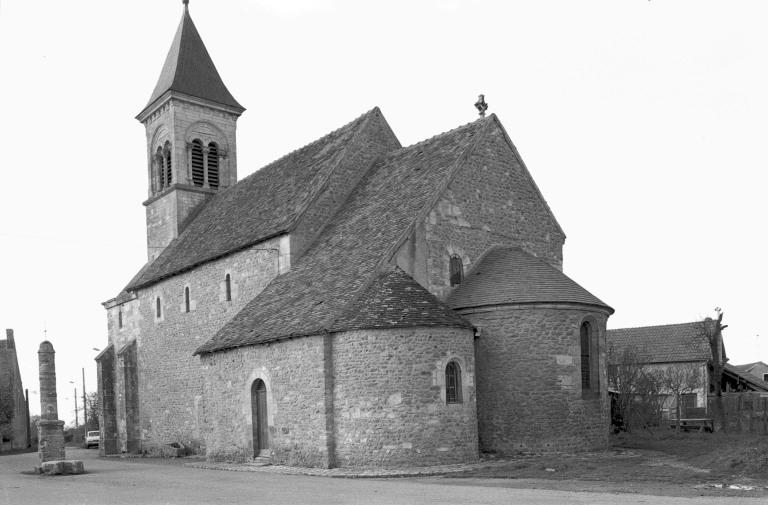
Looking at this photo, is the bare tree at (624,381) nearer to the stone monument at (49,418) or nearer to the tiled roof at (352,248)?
the tiled roof at (352,248)

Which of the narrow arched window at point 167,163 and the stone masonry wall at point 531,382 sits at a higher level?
the narrow arched window at point 167,163

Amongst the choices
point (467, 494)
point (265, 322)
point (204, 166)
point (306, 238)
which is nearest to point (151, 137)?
point (204, 166)

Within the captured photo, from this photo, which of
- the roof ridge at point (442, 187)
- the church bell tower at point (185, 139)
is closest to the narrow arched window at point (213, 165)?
the church bell tower at point (185, 139)

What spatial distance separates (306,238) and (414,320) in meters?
7.26

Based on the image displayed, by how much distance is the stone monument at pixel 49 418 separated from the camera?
26.2 metres

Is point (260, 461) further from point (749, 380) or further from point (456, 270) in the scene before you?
point (749, 380)

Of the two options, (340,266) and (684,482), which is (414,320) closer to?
(340,266)

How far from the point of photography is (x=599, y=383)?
23750mm

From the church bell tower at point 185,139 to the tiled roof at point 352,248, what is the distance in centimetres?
1326

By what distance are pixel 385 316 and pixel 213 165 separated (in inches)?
846

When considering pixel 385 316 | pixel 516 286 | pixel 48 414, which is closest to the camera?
pixel 385 316

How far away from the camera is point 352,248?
24766mm

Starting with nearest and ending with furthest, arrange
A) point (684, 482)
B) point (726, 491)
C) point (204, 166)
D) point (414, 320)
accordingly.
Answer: point (726, 491)
point (684, 482)
point (414, 320)
point (204, 166)

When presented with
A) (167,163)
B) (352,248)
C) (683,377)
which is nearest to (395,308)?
(352,248)
